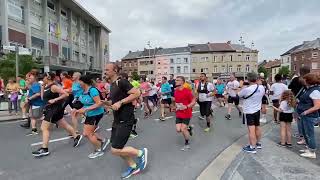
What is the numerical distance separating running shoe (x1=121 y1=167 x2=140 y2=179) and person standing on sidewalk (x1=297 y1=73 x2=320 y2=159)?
330 centimetres

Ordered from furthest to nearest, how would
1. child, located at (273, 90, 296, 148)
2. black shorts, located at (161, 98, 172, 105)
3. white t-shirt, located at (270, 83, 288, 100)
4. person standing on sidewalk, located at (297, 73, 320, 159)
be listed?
black shorts, located at (161, 98, 172, 105) → white t-shirt, located at (270, 83, 288, 100) → child, located at (273, 90, 296, 148) → person standing on sidewalk, located at (297, 73, 320, 159)

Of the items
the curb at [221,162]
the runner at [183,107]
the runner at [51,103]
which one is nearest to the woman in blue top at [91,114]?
the runner at [51,103]

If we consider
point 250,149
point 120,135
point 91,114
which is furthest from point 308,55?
point 120,135

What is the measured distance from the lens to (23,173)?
17.5 feet

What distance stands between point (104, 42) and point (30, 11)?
32712 millimetres

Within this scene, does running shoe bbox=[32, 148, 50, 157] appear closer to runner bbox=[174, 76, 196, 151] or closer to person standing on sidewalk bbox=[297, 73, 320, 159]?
runner bbox=[174, 76, 196, 151]

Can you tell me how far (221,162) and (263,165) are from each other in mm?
728

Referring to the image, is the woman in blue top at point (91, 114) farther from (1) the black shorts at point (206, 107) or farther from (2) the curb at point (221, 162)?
(1) the black shorts at point (206, 107)

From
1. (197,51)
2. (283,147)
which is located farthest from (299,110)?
(197,51)

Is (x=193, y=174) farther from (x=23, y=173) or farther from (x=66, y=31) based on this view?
(x=66, y=31)

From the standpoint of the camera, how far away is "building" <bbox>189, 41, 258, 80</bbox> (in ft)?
279

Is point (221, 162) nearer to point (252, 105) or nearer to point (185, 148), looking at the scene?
point (185, 148)

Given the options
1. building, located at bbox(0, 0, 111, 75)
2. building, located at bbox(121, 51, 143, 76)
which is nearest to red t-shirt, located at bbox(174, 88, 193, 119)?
building, located at bbox(0, 0, 111, 75)

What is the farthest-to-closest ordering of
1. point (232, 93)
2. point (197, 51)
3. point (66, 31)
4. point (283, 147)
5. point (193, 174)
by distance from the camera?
point (197, 51) → point (66, 31) → point (232, 93) → point (283, 147) → point (193, 174)
